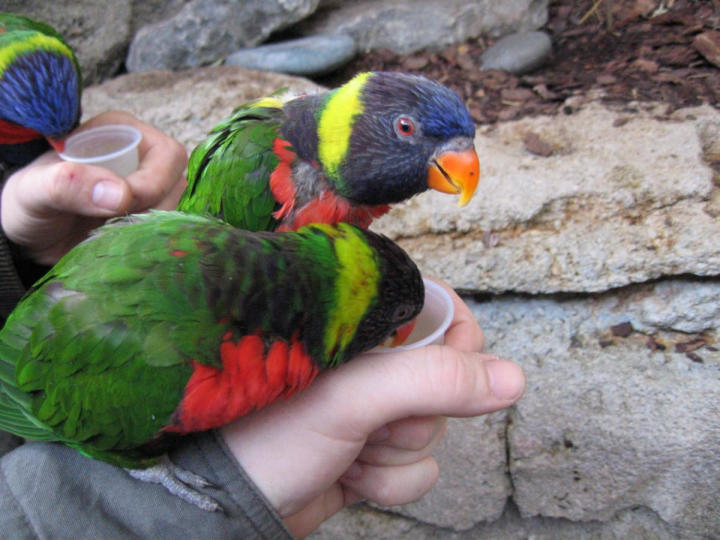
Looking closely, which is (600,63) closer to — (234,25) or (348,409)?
(234,25)

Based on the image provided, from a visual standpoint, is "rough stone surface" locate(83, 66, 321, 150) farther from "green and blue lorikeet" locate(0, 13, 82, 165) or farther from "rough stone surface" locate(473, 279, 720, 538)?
"rough stone surface" locate(473, 279, 720, 538)

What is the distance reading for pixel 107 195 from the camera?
1448 millimetres

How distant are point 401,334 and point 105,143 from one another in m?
1.18

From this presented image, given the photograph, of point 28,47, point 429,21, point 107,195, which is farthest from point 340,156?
point 429,21

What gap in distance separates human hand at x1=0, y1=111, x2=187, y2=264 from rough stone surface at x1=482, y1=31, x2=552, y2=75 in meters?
1.66

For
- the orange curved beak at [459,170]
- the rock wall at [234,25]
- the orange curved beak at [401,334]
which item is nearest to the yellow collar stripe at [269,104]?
the orange curved beak at [459,170]

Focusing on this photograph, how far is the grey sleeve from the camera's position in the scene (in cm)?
105

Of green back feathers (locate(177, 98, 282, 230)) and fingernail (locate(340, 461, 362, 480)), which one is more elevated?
green back feathers (locate(177, 98, 282, 230))

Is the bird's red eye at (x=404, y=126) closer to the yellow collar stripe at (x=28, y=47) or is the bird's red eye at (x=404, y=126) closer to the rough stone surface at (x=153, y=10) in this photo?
the yellow collar stripe at (x=28, y=47)

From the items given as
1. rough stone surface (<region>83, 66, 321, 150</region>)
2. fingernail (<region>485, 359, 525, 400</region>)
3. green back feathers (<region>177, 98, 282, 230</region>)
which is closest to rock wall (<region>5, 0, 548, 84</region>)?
rough stone surface (<region>83, 66, 321, 150</region>)

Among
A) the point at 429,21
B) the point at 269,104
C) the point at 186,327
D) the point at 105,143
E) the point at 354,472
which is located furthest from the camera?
the point at 429,21

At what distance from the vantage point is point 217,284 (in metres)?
1.07

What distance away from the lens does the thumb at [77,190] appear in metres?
1.42

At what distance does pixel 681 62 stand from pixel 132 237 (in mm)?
2257
